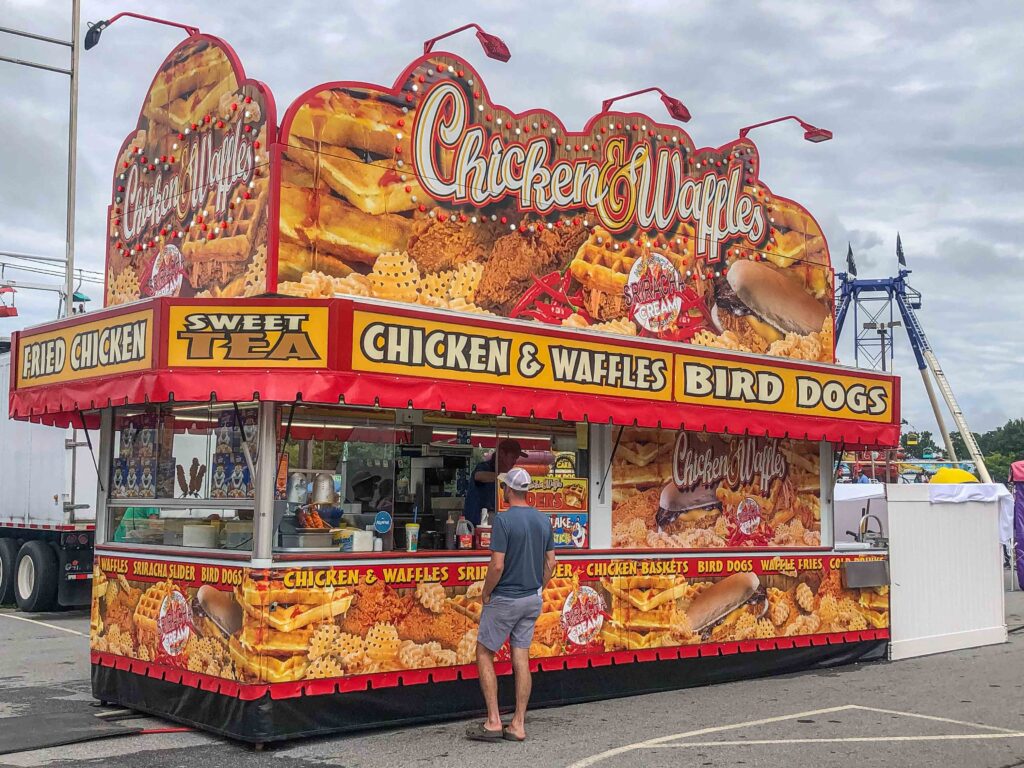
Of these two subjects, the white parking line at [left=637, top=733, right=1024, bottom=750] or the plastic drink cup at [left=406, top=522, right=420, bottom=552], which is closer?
the white parking line at [left=637, top=733, right=1024, bottom=750]

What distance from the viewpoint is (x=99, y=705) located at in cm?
943

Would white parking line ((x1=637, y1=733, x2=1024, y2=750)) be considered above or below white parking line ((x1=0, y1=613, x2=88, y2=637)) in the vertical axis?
above

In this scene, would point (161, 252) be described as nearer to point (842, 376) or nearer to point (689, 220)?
point (689, 220)

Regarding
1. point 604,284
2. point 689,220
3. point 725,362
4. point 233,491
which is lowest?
point 233,491

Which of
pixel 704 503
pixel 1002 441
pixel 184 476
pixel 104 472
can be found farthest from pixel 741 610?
pixel 1002 441

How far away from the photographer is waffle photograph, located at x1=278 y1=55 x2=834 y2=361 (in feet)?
28.5

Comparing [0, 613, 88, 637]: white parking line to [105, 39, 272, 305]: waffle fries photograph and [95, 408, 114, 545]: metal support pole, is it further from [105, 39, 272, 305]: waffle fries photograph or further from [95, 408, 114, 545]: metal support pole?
[105, 39, 272, 305]: waffle fries photograph

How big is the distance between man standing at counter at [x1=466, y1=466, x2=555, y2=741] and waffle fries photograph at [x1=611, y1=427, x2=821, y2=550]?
2.30m

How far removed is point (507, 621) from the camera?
809 centimetres

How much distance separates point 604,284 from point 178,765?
5.48 meters

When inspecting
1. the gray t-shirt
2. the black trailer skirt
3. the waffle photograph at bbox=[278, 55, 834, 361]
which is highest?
the waffle photograph at bbox=[278, 55, 834, 361]

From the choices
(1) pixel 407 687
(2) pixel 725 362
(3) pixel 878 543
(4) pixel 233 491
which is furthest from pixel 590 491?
(3) pixel 878 543

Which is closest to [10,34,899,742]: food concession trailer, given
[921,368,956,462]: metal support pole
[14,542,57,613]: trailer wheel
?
[14,542,57,613]: trailer wheel

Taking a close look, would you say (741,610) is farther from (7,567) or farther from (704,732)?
(7,567)
